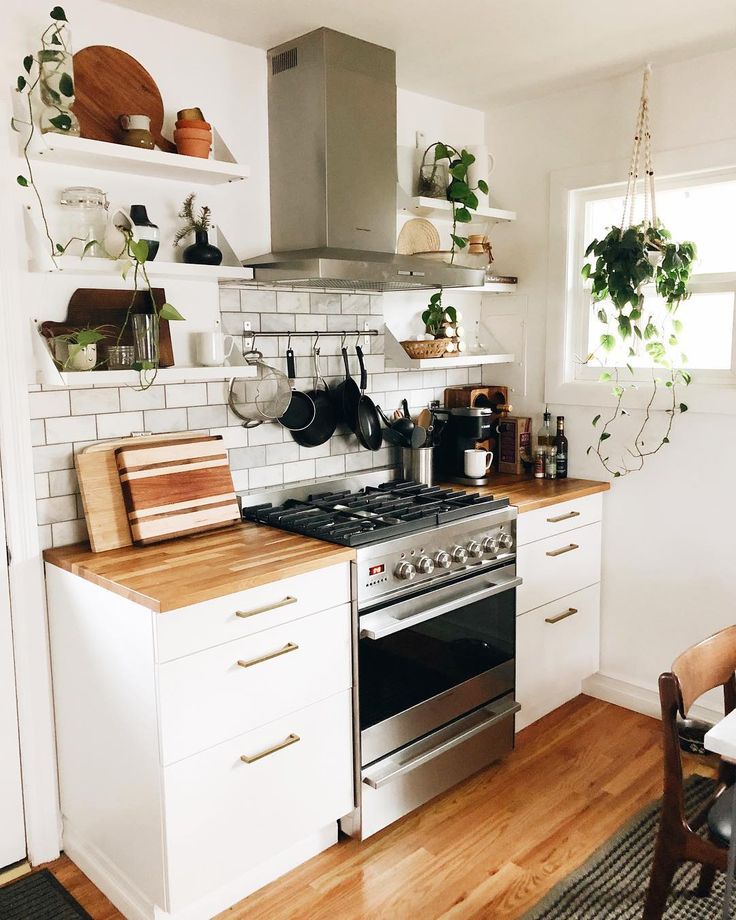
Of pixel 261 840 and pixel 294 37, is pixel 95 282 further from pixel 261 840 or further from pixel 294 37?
pixel 261 840

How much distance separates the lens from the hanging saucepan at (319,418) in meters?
2.96

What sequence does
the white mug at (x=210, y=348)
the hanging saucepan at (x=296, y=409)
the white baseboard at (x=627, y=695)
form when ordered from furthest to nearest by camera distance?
the white baseboard at (x=627, y=695)
the hanging saucepan at (x=296, y=409)
the white mug at (x=210, y=348)

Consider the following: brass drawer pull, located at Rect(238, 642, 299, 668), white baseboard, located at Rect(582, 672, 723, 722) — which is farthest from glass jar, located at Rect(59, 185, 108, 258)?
white baseboard, located at Rect(582, 672, 723, 722)

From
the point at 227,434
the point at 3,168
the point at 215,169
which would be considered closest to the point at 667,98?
the point at 215,169

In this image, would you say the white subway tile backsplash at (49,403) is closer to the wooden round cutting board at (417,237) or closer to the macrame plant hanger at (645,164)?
the wooden round cutting board at (417,237)

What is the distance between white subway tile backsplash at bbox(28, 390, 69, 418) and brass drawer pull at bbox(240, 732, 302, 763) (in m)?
1.11

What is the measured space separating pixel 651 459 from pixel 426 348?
985 millimetres

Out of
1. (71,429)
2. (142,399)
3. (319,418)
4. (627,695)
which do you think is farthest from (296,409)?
(627,695)

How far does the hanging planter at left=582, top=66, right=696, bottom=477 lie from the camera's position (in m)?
2.93

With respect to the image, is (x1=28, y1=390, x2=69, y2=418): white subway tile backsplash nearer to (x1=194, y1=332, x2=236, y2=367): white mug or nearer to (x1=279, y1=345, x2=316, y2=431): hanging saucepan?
(x1=194, y1=332, x2=236, y2=367): white mug

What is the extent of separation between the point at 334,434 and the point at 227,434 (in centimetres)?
48

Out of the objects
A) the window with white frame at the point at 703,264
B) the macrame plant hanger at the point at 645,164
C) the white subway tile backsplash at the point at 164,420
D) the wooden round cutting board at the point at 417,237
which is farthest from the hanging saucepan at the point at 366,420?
the macrame plant hanger at the point at 645,164

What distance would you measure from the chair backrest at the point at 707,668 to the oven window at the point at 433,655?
2.95 feet

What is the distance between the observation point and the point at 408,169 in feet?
10.6
